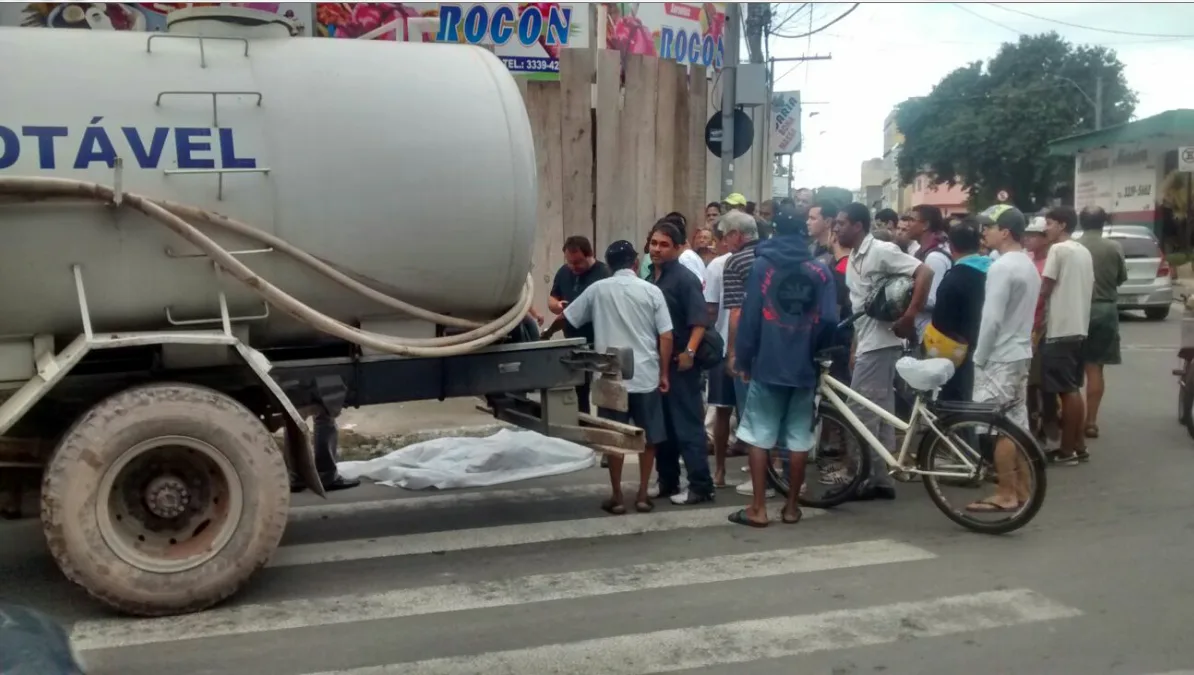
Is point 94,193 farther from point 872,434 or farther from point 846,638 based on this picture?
point 872,434

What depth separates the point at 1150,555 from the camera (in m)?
6.04

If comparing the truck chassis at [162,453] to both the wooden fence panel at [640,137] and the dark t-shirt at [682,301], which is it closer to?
the dark t-shirt at [682,301]

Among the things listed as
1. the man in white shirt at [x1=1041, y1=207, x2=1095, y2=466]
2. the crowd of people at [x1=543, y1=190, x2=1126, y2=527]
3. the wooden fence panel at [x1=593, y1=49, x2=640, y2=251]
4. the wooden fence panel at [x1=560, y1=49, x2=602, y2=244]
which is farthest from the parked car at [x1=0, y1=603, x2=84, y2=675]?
the wooden fence panel at [x1=593, y1=49, x2=640, y2=251]

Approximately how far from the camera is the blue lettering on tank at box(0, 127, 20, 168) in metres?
4.89

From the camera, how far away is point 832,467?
725 centimetres

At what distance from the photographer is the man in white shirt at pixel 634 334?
6762 mm

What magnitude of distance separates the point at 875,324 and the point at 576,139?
3.96 m

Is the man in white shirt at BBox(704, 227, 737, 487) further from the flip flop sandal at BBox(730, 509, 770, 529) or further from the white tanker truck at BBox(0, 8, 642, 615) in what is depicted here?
the white tanker truck at BBox(0, 8, 642, 615)

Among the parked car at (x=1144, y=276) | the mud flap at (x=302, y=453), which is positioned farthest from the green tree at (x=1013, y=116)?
the mud flap at (x=302, y=453)

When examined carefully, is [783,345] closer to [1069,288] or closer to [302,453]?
[302,453]

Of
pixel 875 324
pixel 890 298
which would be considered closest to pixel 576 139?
pixel 875 324

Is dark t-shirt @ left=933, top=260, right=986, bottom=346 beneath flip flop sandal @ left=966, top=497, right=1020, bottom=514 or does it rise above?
above

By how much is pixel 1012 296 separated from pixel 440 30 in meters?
7.52

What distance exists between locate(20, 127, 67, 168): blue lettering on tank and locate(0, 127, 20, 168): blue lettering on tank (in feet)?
0.17
